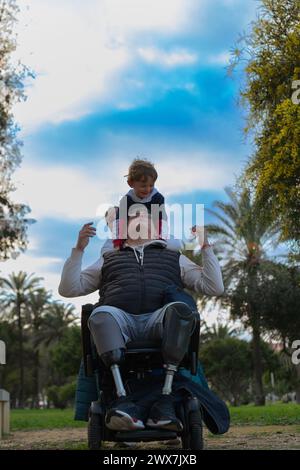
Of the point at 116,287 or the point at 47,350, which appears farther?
the point at 47,350

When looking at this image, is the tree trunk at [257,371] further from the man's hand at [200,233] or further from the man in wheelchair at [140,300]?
the man's hand at [200,233]

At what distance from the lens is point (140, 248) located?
16.2ft

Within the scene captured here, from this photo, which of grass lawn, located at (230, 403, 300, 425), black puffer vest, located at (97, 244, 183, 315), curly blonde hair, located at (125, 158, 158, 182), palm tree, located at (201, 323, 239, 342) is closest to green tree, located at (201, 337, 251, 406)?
palm tree, located at (201, 323, 239, 342)

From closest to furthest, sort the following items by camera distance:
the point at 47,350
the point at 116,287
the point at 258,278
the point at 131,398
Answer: the point at 131,398, the point at 116,287, the point at 258,278, the point at 47,350

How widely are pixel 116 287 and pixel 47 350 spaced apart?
2615 inches

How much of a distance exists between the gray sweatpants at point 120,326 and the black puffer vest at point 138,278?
0.35 feet

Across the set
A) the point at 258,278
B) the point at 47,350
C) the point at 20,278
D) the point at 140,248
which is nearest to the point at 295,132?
the point at 140,248

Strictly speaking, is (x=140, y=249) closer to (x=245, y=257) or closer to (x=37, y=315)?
(x=245, y=257)

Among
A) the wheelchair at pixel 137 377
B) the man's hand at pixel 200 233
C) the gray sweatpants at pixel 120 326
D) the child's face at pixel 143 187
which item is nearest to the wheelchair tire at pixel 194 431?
the wheelchair at pixel 137 377

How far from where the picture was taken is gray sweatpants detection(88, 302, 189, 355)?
4305 millimetres

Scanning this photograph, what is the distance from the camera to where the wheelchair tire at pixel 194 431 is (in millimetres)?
4273

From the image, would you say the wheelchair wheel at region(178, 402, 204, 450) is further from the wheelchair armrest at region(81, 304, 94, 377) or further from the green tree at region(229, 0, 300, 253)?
the green tree at region(229, 0, 300, 253)

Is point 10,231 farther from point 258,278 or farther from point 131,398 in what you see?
point 131,398
